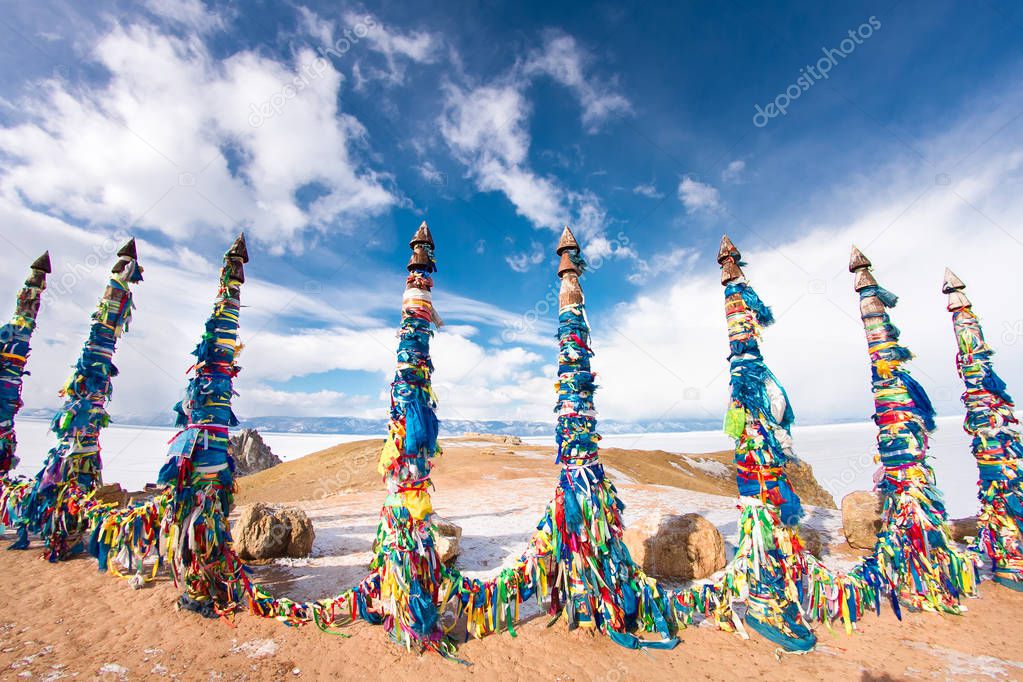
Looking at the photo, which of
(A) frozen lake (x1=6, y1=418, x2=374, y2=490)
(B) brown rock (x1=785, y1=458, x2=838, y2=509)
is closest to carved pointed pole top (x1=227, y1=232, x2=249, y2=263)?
(A) frozen lake (x1=6, y1=418, x2=374, y2=490)

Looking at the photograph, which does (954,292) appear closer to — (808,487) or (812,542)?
(812,542)

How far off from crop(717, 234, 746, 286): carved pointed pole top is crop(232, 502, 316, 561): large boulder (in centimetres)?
905

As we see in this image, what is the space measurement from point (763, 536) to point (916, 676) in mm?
1877

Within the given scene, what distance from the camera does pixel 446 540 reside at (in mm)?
7387

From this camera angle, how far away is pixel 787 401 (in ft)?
19.7

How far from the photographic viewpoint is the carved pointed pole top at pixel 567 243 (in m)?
6.49

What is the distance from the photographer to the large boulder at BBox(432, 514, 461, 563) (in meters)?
7.21

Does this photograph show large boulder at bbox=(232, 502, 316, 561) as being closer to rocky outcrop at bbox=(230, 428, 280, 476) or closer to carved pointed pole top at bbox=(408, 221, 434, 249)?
carved pointed pole top at bbox=(408, 221, 434, 249)

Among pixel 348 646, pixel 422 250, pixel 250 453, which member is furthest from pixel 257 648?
pixel 250 453

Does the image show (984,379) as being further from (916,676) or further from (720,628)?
(720,628)

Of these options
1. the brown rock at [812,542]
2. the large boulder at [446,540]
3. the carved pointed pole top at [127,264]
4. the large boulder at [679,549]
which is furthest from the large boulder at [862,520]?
the carved pointed pole top at [127,264]

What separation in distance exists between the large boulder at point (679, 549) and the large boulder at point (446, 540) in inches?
129

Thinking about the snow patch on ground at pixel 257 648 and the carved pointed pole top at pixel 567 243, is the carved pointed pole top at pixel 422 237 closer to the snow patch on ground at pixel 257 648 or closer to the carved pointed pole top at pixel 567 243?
the carved pointed pole top at pixel 567 243

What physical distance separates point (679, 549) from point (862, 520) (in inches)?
187
